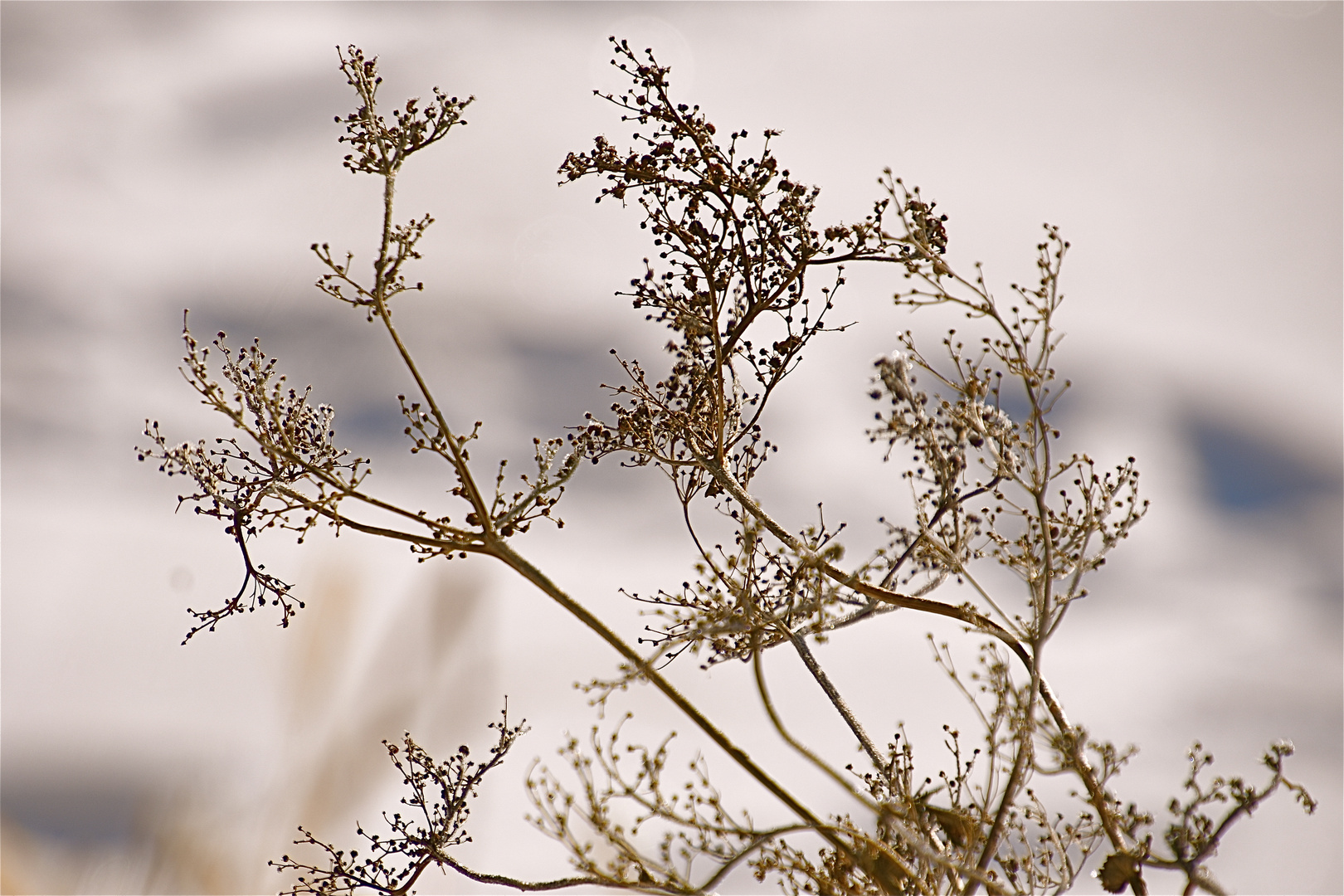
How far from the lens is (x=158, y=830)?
2.90 feet

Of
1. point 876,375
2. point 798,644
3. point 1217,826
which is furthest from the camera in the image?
point 798,644

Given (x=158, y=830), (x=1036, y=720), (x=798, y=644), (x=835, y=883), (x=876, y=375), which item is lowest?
(x=158, y=830)

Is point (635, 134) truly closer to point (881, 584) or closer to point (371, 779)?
point (881, 584)

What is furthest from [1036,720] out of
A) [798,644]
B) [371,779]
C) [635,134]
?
[635,134]

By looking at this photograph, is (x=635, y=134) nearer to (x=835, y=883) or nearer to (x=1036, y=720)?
(x=1036, y=720)

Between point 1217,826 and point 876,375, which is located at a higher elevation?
point 876,375

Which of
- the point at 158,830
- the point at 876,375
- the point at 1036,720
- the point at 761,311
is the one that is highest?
the point at 761,311

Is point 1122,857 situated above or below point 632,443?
below

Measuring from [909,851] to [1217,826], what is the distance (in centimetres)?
32

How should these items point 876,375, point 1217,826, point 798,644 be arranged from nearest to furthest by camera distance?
1. point 1217,826
2. point 876,375
3. point 798,644

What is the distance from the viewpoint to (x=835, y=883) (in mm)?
1068

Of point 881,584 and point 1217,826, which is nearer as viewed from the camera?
point 1217,826

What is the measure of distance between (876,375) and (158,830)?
0.86 m

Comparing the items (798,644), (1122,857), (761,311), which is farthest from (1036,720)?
(761,311)
